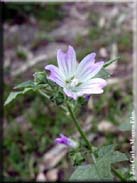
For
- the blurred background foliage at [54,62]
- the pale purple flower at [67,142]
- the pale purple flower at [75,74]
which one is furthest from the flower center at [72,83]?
the blurred background foliage at [54,62]

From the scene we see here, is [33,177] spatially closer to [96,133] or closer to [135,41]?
[96,133]

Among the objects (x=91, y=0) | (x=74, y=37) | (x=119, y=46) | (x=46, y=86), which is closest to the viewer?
(x=46, y=86)

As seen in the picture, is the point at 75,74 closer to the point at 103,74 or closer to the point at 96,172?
the point at 103,74

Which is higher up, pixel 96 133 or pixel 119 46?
pixel 119 46

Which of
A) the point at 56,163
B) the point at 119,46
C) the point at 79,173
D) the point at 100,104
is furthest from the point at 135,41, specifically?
the point at 79,173

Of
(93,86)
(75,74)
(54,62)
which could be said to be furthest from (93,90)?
(54,62)

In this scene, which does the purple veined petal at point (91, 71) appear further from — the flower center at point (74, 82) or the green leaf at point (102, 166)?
the green leaf at point (102, 166)
